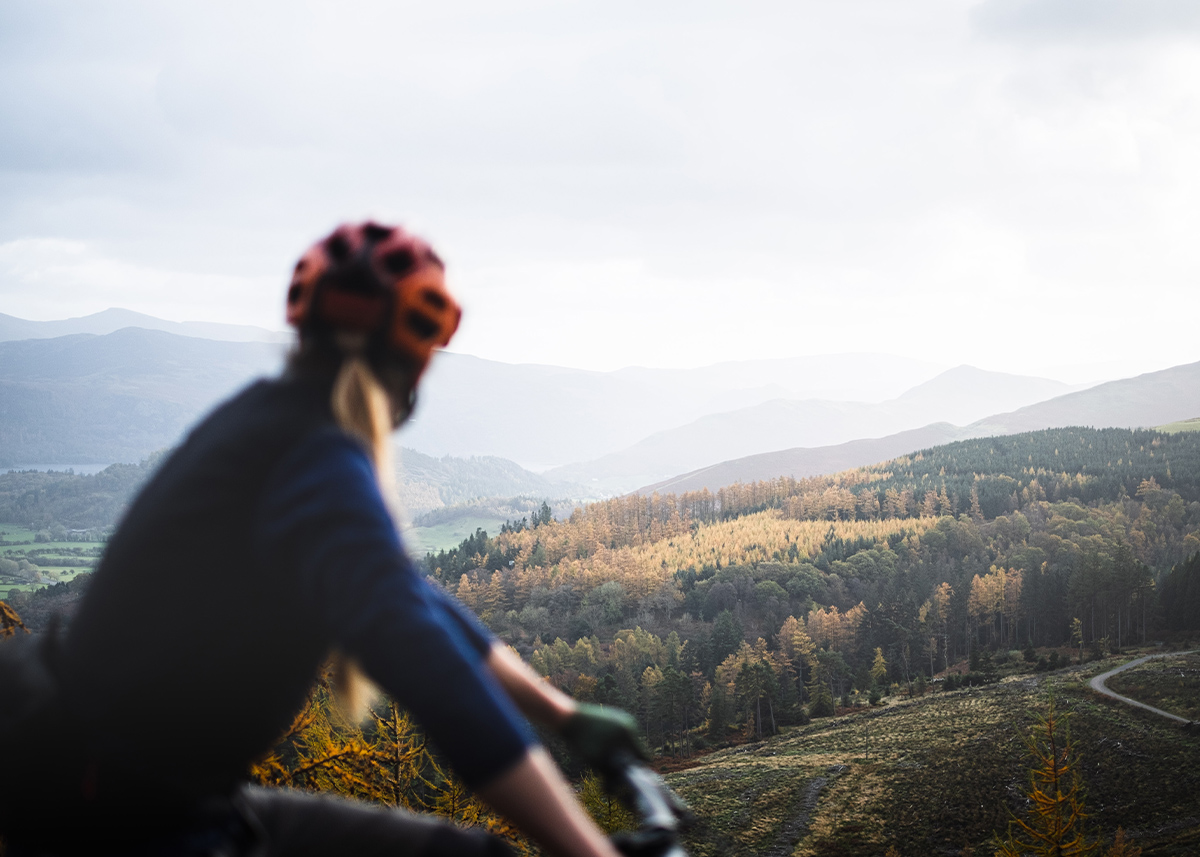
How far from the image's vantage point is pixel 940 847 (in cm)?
4559

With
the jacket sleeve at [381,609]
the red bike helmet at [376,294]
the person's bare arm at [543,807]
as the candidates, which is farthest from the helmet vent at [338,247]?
the person's bare arm at [543,807]

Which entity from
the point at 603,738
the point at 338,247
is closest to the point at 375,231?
the point at 338,247

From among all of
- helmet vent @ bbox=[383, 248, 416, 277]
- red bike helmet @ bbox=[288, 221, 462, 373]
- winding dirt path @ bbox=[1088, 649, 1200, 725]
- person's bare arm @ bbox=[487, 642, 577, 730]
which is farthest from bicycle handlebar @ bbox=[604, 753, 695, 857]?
winding dirt path @ bbox=[1088, 649, 1200, 725]

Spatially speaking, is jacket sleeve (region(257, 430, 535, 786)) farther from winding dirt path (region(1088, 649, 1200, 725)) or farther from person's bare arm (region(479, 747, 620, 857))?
winding dirt path (region(1088, 649, 1200, 725))

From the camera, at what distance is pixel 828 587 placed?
129750 mm

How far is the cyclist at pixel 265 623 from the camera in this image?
5.05ft

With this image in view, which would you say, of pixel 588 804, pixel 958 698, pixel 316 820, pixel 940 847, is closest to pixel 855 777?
pixel 940 847

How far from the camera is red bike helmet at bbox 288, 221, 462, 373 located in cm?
202

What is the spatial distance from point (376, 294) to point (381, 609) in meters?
0.93

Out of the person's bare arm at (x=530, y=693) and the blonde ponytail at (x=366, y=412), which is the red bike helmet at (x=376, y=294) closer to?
the blonde ponytail at (x=366, y=412)

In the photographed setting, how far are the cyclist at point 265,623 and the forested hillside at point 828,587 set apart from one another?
83.4 meters

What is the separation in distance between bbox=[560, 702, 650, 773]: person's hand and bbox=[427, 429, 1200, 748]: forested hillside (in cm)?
8289

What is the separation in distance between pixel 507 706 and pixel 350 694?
0.89 m

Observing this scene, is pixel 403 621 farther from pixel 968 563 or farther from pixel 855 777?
pixel 968 563
